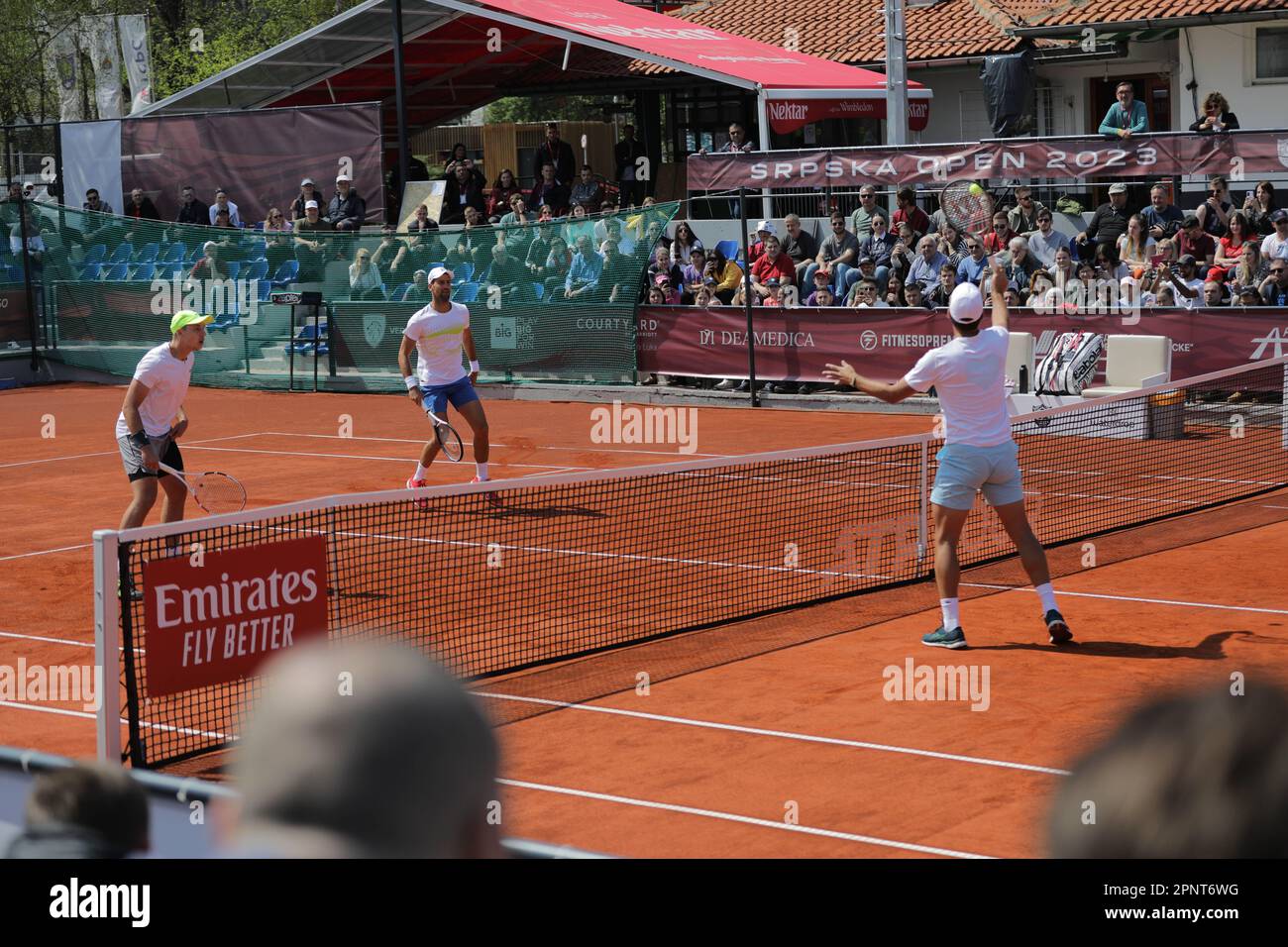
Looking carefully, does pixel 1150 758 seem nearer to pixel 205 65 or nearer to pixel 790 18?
pixel 790 18

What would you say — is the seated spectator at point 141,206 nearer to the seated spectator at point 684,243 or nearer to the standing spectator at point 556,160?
the standing spectator at point 556,160

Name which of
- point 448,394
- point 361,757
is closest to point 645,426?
point 448,394

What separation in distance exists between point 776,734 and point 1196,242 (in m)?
13.3

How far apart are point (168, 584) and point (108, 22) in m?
32.3

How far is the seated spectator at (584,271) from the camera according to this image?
23109 mm

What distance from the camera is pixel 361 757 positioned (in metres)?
1.33

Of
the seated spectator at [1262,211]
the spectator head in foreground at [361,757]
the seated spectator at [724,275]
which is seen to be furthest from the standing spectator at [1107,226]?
the spectator head in foreground at [361,757]

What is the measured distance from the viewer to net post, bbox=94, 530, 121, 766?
7148mm

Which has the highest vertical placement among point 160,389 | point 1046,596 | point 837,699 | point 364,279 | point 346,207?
point 346,207

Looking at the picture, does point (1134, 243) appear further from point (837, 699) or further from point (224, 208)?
point (224, 208)

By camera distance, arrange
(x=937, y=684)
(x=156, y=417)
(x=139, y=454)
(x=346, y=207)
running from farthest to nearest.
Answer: (x=346, y=207), (x=156, y=417), (x=139, y=454), (x=937, y=684)

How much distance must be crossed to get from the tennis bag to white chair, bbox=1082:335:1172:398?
229mm
